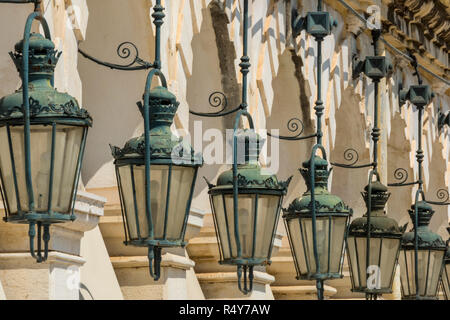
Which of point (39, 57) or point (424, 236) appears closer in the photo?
point (39, 57)

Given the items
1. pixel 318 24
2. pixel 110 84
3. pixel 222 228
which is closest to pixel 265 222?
pixel 222 228

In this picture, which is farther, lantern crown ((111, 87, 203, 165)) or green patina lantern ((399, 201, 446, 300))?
green patina lantern ((399, 201, 446, 300))

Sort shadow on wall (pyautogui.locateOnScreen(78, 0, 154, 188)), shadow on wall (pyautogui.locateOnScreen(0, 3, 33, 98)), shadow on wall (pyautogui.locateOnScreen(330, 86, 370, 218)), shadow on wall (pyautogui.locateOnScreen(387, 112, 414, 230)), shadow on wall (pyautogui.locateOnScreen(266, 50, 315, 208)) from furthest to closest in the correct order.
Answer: shadow on wall (pyautogui.locateOnScreen(387, 112, 414, 230)), shadow on wall (pyautogui.locateOnScreen(330, 86, 370, 218)), shadow on wall (pyautogui.locateOnScreen(266, 50, 315, 208)), shadow on wall (pyautogui.locateOnScreen(78, 0, 154, 188)), shadow on wall (pyautogui.locateOnScreen(0, 3, 33, 98))

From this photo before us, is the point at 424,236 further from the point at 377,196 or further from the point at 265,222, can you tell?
the point at 265,222

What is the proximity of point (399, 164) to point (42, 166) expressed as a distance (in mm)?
11334

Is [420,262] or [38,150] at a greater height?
[38,150]

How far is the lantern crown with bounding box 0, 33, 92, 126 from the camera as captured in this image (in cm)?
583

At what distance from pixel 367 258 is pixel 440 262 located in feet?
5.97

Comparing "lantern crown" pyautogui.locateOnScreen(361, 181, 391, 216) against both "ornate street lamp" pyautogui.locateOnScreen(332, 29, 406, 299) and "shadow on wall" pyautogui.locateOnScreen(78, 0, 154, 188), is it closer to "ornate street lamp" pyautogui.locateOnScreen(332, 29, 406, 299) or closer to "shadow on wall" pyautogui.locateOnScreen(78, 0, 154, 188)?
"ornate street lamp" pyautogui.locateOnScreen(332, 29, 406, 299)

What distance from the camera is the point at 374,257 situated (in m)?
9.86

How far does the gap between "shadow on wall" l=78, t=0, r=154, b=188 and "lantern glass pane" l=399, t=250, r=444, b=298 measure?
2.98 meters

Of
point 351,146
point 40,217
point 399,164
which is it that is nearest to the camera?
point 40,217

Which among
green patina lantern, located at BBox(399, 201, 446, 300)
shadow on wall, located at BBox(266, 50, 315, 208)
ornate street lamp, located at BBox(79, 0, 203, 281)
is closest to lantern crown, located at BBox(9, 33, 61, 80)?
ornate street lamp, located at BBox(79, 0, 203, 281)
